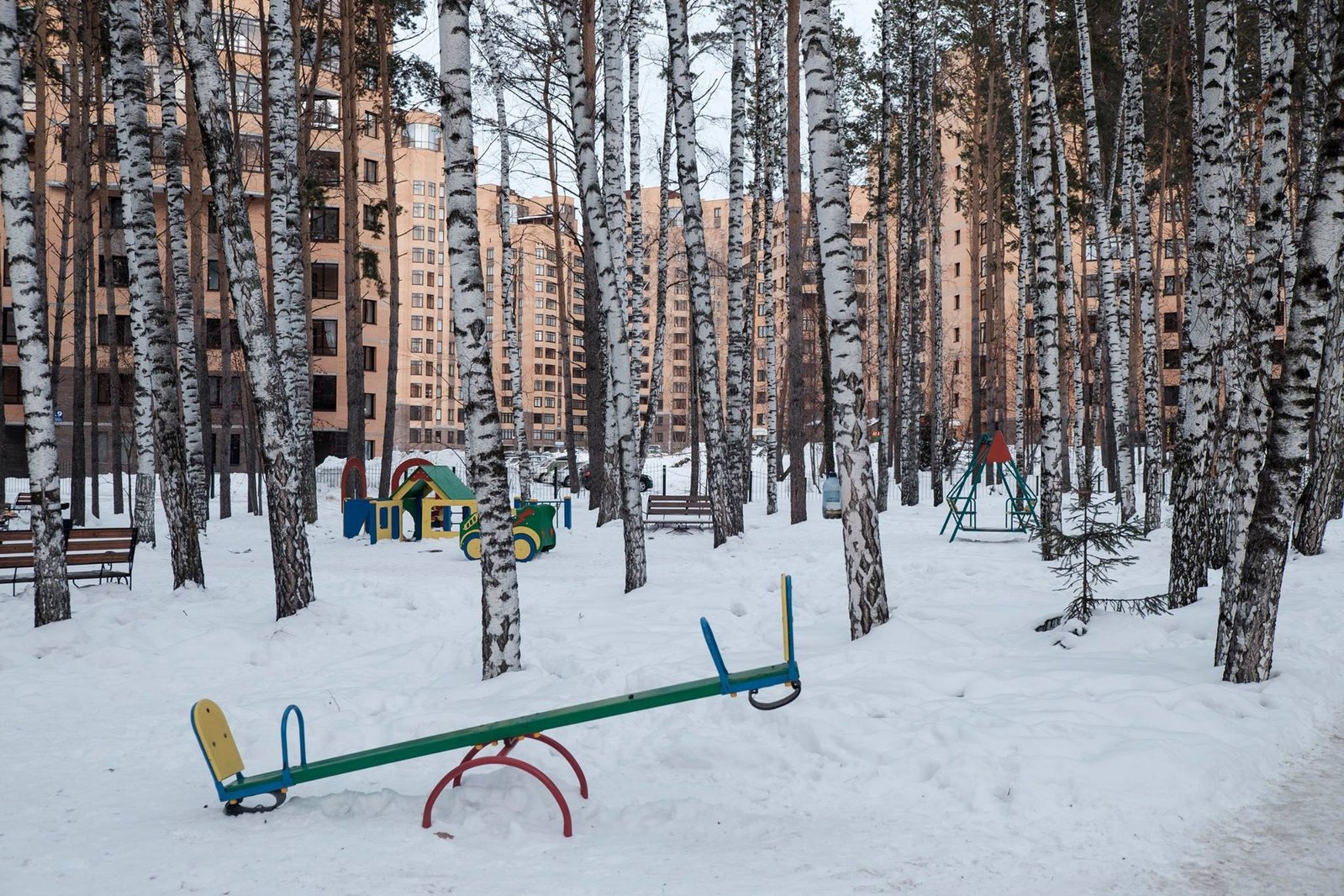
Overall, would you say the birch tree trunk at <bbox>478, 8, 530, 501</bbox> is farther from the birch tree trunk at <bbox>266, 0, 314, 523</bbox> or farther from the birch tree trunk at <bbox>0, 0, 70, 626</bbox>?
the birch tree trunk at <bbox>0, 0, 70, 626</bbox>

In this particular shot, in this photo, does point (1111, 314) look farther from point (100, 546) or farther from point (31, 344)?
point (31, 344)

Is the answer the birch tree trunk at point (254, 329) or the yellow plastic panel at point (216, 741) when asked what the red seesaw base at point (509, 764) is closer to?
the yellow plastic panel at point (216, 741)

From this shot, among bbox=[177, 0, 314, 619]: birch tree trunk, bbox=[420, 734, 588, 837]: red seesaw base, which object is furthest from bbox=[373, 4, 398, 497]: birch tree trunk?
bbox=[420, 734, 588, 837]: red seesaw base

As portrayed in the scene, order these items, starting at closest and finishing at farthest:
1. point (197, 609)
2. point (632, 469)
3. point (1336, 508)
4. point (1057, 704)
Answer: point (1057, 704), point (197, 609), point (632, 469), point (1336, 508)

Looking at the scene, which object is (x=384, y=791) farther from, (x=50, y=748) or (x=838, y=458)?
(x=838, y=458)

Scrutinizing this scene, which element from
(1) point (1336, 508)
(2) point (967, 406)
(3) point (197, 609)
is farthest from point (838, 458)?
(2) point (967, 406)

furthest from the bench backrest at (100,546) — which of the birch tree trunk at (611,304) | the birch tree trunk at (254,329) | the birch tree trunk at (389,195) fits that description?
the birch tree trunk at (389,195)

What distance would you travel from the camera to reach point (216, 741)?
4.99 metres

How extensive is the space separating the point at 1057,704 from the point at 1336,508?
11668mm

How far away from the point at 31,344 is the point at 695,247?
7.94 meters

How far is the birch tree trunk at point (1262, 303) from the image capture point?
6871 millimetres

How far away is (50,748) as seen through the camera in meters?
6.23

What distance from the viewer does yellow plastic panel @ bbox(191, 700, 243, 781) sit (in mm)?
4867

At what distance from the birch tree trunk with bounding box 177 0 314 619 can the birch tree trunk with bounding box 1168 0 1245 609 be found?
8366mm
